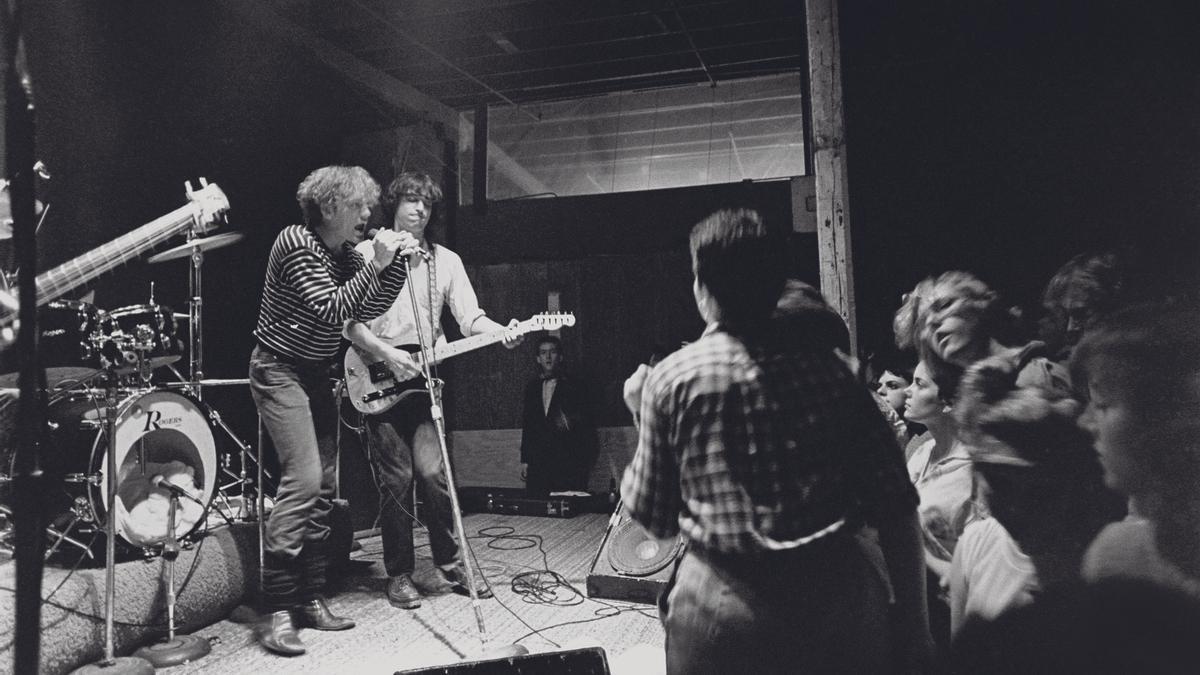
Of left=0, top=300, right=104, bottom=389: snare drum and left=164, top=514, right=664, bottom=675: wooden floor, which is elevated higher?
left=0, top=300, right=104, bottom=389: snare drum

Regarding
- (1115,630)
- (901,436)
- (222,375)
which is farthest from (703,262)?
(222,375)

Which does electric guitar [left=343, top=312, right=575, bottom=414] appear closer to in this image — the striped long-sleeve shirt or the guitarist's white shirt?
the guitarist's white shirt

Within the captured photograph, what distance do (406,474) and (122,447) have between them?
4.00ft

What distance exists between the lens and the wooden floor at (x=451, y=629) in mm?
2832

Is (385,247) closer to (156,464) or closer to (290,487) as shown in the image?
(290,487)

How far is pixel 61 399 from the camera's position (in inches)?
124

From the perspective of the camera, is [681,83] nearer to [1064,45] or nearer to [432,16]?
[432,16]

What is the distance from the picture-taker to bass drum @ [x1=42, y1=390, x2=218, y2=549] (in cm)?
304

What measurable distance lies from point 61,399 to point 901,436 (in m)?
3.53

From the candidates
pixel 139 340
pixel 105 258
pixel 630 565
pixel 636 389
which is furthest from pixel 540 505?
pixel 636 389

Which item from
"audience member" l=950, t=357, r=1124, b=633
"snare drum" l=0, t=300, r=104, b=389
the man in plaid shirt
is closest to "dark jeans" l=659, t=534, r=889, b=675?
the man in plaid shirt

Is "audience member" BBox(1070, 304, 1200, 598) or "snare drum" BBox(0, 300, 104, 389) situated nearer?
"audience member" BBox(1070, 304, 1200, 598)

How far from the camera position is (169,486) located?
127 inches

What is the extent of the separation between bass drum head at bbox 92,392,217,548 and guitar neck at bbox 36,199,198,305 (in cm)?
55
